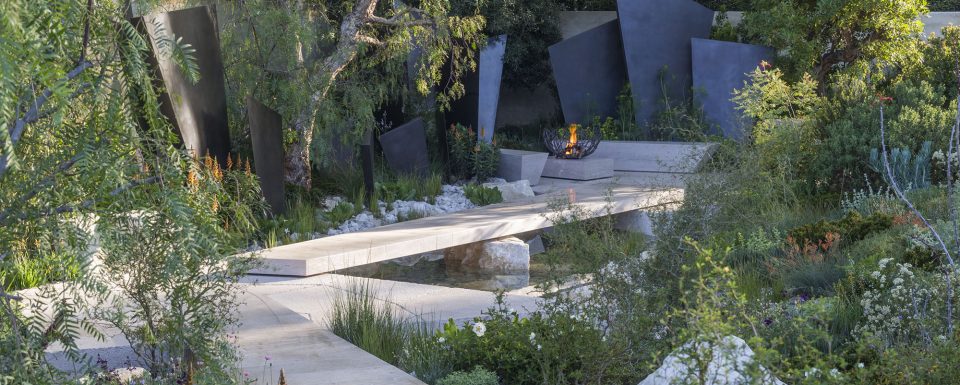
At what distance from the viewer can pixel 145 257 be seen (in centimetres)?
306

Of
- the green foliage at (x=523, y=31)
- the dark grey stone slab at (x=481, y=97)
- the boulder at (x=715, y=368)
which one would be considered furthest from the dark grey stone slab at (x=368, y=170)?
the boulder at (x=715, y=368)

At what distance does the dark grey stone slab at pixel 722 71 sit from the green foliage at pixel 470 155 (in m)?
3.16

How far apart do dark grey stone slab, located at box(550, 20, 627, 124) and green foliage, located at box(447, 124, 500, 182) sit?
248 centimetres

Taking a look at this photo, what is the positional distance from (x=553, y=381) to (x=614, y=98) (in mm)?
10563

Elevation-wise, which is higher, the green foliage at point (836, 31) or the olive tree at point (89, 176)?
the green foliage at point (836, 31)

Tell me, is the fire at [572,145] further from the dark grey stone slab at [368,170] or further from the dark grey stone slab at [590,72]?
the dark grey stone slab at [368,170]

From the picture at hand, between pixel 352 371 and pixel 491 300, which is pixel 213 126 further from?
pixel 352 371

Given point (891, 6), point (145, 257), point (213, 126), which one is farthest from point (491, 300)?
point (891, 6)

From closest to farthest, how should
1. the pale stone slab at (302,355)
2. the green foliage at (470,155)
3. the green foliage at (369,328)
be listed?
the pale stone slab at (302,355)
the green foliage at (369,328)
the green foliage at (470,155)

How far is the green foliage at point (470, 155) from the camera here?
435 inches

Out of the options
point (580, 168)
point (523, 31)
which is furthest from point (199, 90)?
point (523, 31)

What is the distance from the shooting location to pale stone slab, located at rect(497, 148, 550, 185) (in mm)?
11086

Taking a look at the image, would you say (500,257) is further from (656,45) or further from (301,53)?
(656,45)

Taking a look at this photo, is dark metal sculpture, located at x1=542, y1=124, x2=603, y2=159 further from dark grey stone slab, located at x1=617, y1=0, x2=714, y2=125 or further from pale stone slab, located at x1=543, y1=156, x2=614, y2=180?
dark grey stone slab, located at x1=617, y1=0, x2=714, y2=125
